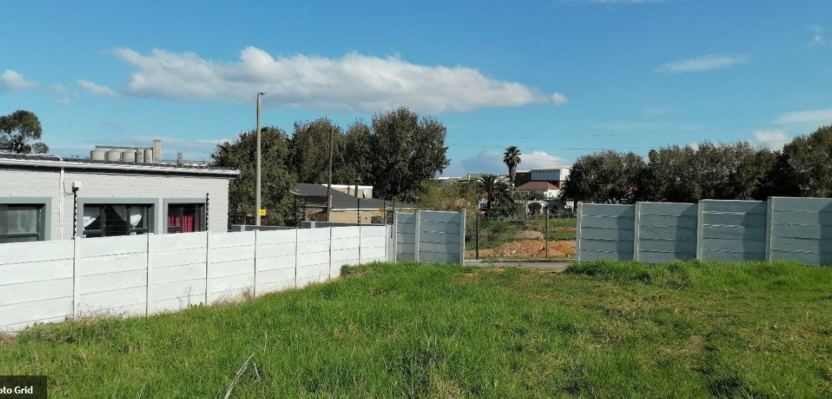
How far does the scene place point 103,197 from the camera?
1764 centimetres

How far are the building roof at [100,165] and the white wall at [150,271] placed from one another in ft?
17.5

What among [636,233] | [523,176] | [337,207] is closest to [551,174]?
[523,176]

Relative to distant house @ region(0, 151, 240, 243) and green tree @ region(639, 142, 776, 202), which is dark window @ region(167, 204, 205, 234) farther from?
green tree @ region(639, 142, 776, 202)

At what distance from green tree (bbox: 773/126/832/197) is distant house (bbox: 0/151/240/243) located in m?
47.3

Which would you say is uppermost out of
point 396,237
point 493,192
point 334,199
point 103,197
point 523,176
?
point 523,176

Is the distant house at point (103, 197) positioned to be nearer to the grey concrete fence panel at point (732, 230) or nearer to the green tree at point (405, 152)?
the grey concrete fence panel at point (732, 230)

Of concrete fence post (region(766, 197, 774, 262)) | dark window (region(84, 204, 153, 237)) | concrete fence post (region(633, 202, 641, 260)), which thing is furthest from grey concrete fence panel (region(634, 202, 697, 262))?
dark window (region(84, 204, 153, 237))

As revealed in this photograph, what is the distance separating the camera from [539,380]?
7156mm

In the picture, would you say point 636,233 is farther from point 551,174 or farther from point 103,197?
point 551,174

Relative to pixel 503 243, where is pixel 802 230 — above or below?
above

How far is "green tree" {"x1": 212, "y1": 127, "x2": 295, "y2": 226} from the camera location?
126ft

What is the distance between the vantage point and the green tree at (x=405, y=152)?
226 feet

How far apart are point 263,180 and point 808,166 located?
4260 cm

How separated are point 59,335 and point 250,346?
10.2 feet
